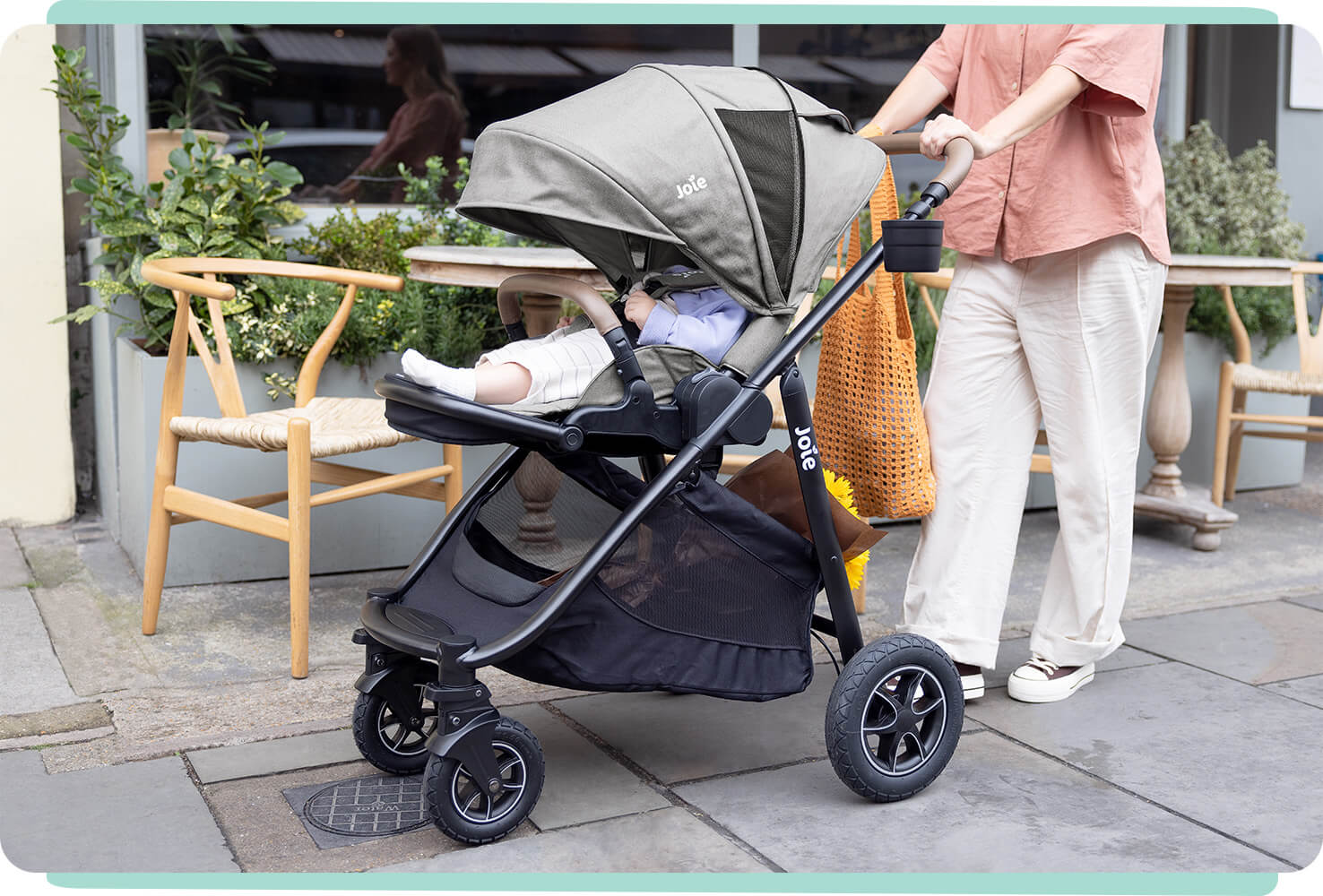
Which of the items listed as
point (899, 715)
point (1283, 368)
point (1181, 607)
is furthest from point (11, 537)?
point (1283, 368)

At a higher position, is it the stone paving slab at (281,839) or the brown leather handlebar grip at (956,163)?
the brown leather handlebar grip at (956,163)

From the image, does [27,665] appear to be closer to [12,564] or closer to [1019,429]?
[12,564]

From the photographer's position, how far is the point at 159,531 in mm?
3318

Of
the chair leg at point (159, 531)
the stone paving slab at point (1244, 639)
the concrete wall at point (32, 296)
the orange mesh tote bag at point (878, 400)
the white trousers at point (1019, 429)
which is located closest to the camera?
the orange mesh tote bag at point (878, 400)

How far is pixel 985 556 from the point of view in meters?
2.86

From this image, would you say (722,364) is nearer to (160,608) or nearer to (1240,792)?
(1240,792)

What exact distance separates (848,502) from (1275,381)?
2712 millimetres

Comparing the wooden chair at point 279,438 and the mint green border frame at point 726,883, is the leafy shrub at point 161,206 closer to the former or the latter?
the wooden chair at point 279,438

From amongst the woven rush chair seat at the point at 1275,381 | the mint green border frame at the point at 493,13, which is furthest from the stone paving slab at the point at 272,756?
the woven rush chair seat at the point at 1275,381

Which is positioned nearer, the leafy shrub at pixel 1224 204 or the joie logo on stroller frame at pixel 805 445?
the joie logo on stroller frame at pixel 805 445

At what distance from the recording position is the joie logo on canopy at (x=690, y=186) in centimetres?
219

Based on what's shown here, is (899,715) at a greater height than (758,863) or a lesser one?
greater

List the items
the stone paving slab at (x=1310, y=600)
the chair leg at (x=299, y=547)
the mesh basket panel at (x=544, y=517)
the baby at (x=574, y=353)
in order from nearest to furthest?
the baby at (x=574, y=353)
the mesh basket panel at (x=544, y=517)
the chair leg at (x=299, y=547)
the stone paving slab at (x=1310, y=600)

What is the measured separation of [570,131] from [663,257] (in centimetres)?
31
